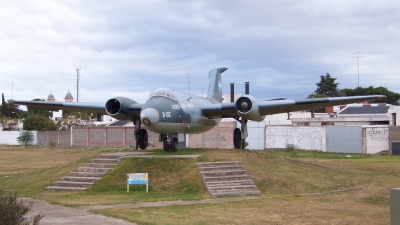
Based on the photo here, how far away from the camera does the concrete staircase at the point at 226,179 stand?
16938mm

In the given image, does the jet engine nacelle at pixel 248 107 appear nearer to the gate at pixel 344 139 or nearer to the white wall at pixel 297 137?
the gate at pixel 344 139

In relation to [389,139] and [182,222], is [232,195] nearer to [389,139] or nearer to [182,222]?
[182,222]

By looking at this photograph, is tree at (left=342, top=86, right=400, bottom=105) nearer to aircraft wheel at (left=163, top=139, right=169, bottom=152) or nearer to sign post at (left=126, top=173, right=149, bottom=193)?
aircraft wheel at (left=163, top=139, right=169, bottom=152)

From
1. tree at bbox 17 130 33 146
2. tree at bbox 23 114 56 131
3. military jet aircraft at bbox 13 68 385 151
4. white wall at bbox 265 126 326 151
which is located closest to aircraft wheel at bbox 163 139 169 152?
military jet aircraft at bbox 13 68 385 151

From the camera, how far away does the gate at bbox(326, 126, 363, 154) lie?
42.4m

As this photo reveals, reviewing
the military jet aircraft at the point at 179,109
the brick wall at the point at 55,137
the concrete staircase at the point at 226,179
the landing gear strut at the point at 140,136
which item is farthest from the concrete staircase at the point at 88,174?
the brick wall at the point at 55,137

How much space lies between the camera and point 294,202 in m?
15.0

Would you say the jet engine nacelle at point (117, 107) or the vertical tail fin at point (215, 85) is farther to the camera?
the vertical tail fin at point (215, 85)

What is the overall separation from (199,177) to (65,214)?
6464 millimetres

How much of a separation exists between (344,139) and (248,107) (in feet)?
76.0

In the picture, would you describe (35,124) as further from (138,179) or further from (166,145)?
(138,179)

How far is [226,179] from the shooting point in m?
18.1

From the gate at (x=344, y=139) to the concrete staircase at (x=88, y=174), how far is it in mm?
27569

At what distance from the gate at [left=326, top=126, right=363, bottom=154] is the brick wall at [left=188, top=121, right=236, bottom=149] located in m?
9.31
